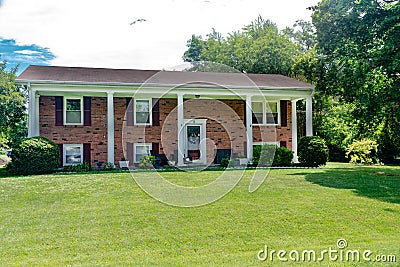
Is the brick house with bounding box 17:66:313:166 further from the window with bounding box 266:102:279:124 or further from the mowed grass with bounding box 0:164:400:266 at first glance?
the mowed grass with bounding box 0:164:400:266

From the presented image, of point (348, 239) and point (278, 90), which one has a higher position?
point (278, 90)

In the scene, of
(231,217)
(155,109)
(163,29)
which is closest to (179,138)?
(155,109)

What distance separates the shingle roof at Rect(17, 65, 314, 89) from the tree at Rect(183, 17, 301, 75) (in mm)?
10673

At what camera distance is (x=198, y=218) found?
6.96m

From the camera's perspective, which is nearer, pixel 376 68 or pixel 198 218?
pixel 198 218

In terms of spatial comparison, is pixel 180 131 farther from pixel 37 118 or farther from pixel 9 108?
pixel 9 108

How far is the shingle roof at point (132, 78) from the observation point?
16.9 m

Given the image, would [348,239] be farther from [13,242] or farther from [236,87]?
[236,87]

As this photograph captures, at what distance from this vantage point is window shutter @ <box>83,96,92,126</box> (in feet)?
60.2

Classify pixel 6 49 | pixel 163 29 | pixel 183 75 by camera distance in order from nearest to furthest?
pixel 163 29, pixel 183 75, pixel 6 49

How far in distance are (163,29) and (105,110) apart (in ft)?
24.0

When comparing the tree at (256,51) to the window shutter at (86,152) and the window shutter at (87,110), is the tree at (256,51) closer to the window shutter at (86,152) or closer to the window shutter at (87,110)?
the window shutter at (87,110)

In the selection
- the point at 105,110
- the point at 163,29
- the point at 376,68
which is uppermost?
the point at 163,29

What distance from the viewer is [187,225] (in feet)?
21.4
